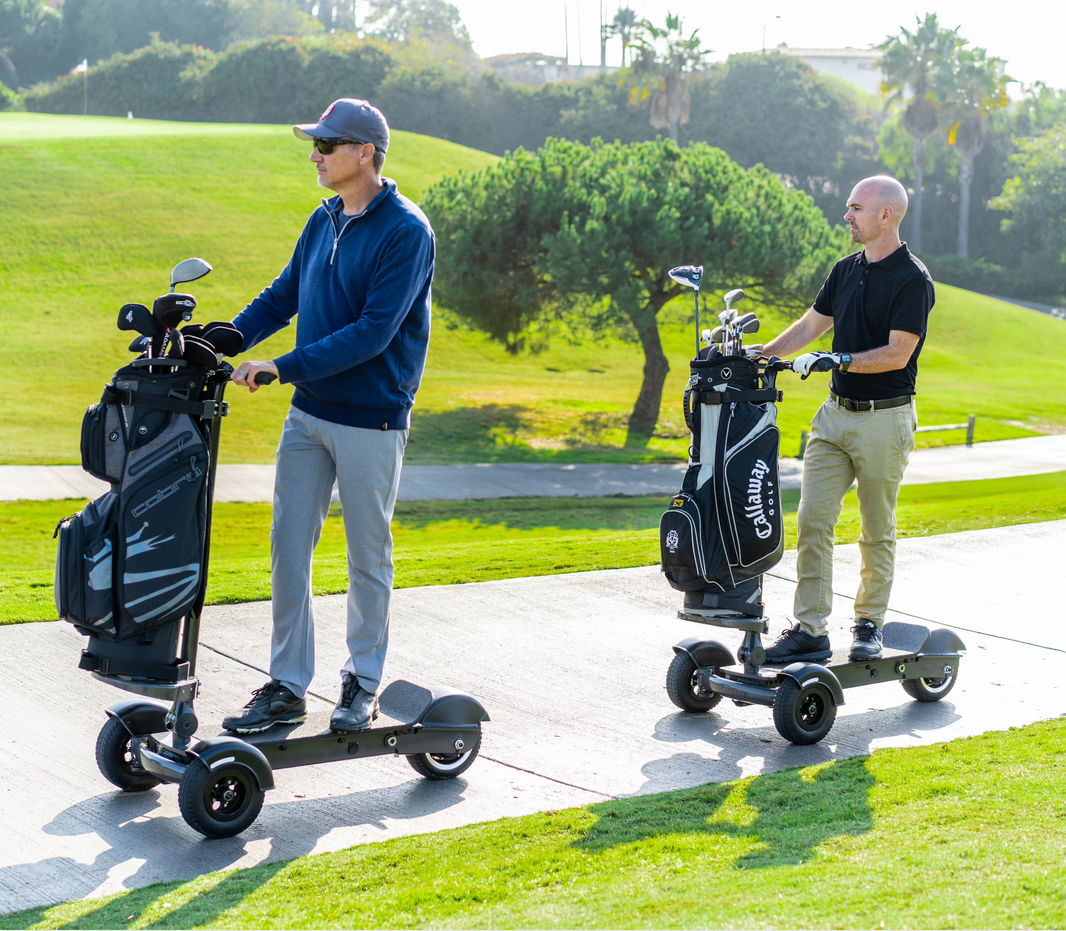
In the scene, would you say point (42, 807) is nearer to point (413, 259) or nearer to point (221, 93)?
point (413, 259)

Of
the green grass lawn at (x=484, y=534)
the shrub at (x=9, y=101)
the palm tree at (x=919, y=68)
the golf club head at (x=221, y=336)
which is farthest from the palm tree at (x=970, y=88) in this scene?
the golf club head at (x=221, y=336)

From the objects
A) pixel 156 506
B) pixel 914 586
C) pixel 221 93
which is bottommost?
pixel 914 586

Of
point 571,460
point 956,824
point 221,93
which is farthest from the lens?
point 221,93

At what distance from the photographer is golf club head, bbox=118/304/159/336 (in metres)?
3.79

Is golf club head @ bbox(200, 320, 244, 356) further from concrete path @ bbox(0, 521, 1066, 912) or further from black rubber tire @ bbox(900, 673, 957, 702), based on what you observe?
black rubber tire @ bbox(900, 673, 957, 702)

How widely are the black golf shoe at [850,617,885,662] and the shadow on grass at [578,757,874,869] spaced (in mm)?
831

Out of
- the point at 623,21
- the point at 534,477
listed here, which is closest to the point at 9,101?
the point at 623,21

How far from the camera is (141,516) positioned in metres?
3.76

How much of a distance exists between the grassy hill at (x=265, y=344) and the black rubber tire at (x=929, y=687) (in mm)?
15678

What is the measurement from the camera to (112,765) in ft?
13.6

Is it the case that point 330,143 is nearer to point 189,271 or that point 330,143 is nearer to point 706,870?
point 189,271

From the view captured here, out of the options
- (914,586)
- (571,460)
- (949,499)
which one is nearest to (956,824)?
(914,586)

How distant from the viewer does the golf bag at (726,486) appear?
484 centimetres

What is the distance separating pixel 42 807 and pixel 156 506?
1.12 m
